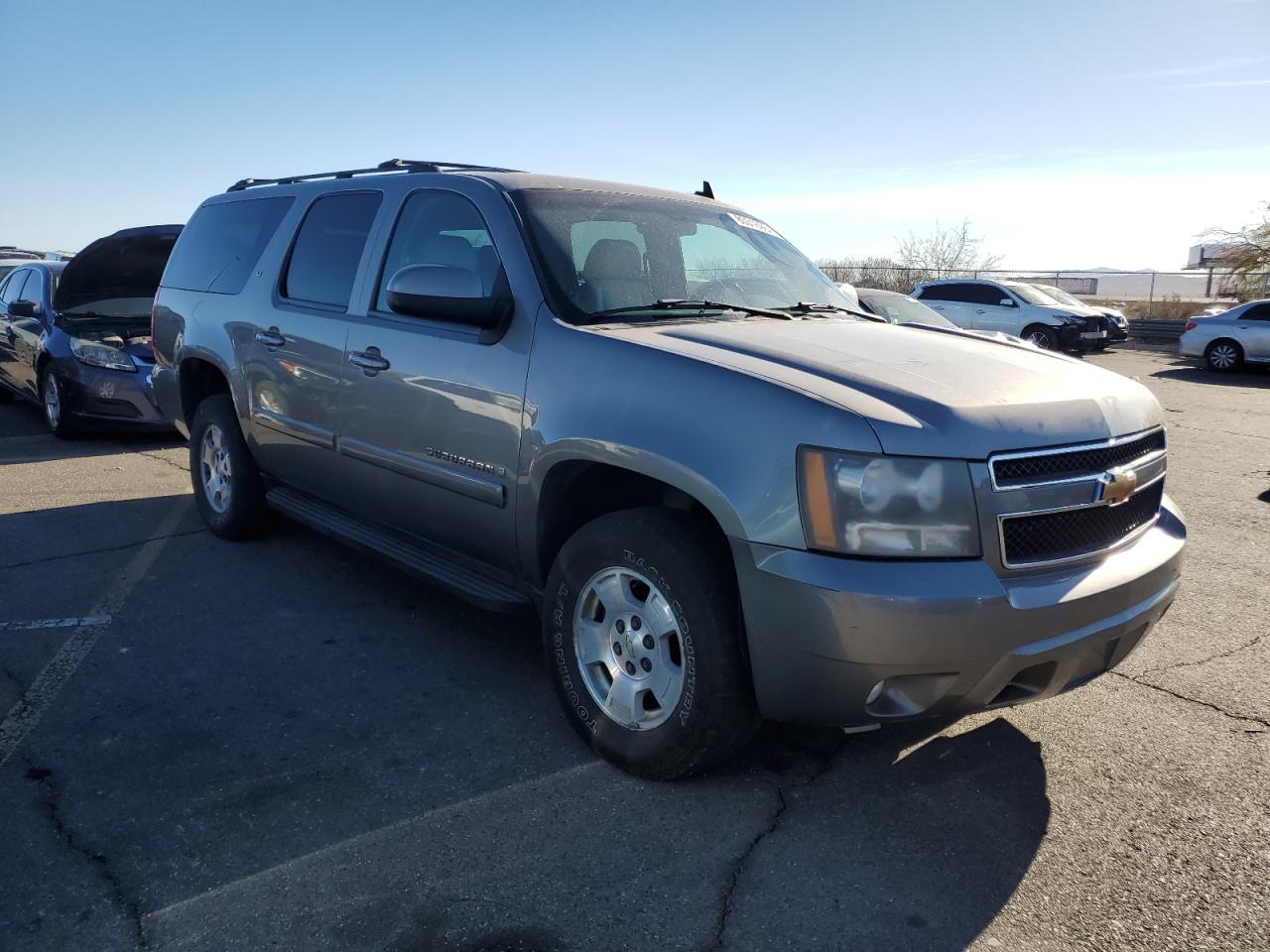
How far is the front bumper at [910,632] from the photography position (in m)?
2.64

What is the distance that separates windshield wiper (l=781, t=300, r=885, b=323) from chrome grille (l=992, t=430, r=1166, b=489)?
1481mm

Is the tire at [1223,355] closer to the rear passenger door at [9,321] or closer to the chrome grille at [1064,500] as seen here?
the chrome grille at [1064,500]

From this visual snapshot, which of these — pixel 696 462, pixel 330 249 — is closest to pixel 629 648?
pixel 696 462

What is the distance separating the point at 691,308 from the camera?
3.85 metres

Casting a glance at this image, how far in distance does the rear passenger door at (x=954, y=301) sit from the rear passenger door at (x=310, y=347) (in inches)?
747

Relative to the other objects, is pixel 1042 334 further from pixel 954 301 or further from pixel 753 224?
pixel 753 224

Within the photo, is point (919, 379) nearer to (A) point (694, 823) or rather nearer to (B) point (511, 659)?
(A) point (694, 823)

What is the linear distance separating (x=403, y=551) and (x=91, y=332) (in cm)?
668

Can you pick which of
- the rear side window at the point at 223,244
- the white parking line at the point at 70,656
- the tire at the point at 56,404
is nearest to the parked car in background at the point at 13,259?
the tire at the point at 56,404

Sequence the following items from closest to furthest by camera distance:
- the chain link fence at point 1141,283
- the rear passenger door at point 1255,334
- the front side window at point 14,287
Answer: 1. the front side window at point 14,287
2. the rear passenger door at point 1255,334
3. the chain link fence at point 1141,283

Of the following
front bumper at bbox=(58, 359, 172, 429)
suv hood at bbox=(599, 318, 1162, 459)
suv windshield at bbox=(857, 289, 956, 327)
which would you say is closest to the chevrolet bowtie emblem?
suv hood at bbox=(599, 318, 1162, 459)

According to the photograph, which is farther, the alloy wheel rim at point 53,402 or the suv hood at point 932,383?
the alloy wheel rim at point 53,402

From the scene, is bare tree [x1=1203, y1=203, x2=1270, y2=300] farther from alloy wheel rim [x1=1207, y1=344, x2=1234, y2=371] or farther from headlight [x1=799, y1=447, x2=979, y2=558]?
headlight [x1=799, y1=447, x2=979, y2=558]

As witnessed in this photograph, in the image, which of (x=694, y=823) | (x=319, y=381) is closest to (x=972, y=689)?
(x=694, y=823)
